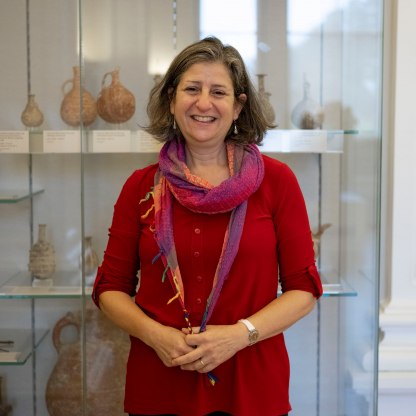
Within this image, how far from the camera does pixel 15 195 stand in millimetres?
2139

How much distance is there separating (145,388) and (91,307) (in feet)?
1.93

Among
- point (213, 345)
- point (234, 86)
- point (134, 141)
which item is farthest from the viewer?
point (134, 141)

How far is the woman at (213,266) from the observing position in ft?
4.79

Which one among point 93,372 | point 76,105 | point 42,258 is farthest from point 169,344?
point 76,105

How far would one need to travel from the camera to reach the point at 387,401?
2342mm

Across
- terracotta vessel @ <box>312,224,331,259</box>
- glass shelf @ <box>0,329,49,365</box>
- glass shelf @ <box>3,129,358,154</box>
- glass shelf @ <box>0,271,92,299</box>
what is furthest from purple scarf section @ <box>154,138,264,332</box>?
glass shelf @ <box>0,329,49,365</box>

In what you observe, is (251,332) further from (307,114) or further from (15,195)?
(15,195)

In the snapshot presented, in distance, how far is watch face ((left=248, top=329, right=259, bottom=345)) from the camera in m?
1.43

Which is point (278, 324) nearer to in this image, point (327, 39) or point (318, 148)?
point (318, 148)

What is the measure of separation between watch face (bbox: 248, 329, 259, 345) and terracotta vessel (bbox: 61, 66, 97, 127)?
91cm

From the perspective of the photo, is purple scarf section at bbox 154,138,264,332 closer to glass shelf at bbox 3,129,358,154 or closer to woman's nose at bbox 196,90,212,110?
woman's nose at bbox 196,90,212,110

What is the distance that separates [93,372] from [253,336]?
81cm

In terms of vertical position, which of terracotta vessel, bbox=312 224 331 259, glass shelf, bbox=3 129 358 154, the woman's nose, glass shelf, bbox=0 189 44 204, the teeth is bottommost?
terracotta vessel, bbox=312 224 331 259

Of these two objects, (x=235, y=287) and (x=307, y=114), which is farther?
(x=307, y=114)
